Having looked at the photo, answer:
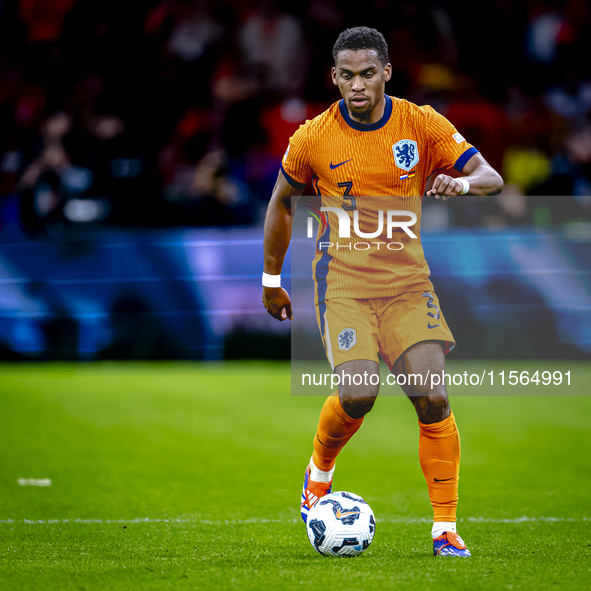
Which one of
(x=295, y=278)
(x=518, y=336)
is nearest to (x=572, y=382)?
(x=518, y=336)

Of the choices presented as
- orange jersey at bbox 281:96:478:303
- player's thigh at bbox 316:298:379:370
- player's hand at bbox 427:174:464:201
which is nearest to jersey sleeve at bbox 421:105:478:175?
orange jersey at bbox 281:96:478:303

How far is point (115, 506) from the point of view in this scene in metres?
4.70

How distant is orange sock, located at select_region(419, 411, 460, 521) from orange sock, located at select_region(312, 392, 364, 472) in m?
0.39

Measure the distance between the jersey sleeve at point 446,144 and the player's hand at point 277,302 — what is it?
977 millimetres

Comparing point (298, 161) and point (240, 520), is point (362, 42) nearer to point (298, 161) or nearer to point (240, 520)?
point (298, 161)

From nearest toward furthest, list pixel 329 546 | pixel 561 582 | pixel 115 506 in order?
pixel 561 582
pixel 329 546
pixel 115 506

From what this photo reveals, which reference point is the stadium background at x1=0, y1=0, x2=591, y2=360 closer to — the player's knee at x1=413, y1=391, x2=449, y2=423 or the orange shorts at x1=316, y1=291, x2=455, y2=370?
the orange shorts at x1=316, y1=291, x2=455, y2=370

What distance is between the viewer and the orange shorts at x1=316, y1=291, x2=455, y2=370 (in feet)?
12.0

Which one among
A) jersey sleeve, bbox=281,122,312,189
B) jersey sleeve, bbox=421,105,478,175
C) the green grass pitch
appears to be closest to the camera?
the green grass pitch

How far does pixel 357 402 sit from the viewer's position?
372 cm

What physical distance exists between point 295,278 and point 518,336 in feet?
6.94

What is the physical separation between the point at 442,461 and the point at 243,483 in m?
1.94

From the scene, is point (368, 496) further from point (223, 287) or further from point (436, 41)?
point (436, 41)

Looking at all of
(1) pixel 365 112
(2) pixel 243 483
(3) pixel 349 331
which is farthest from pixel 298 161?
(2) pixel 243 483
